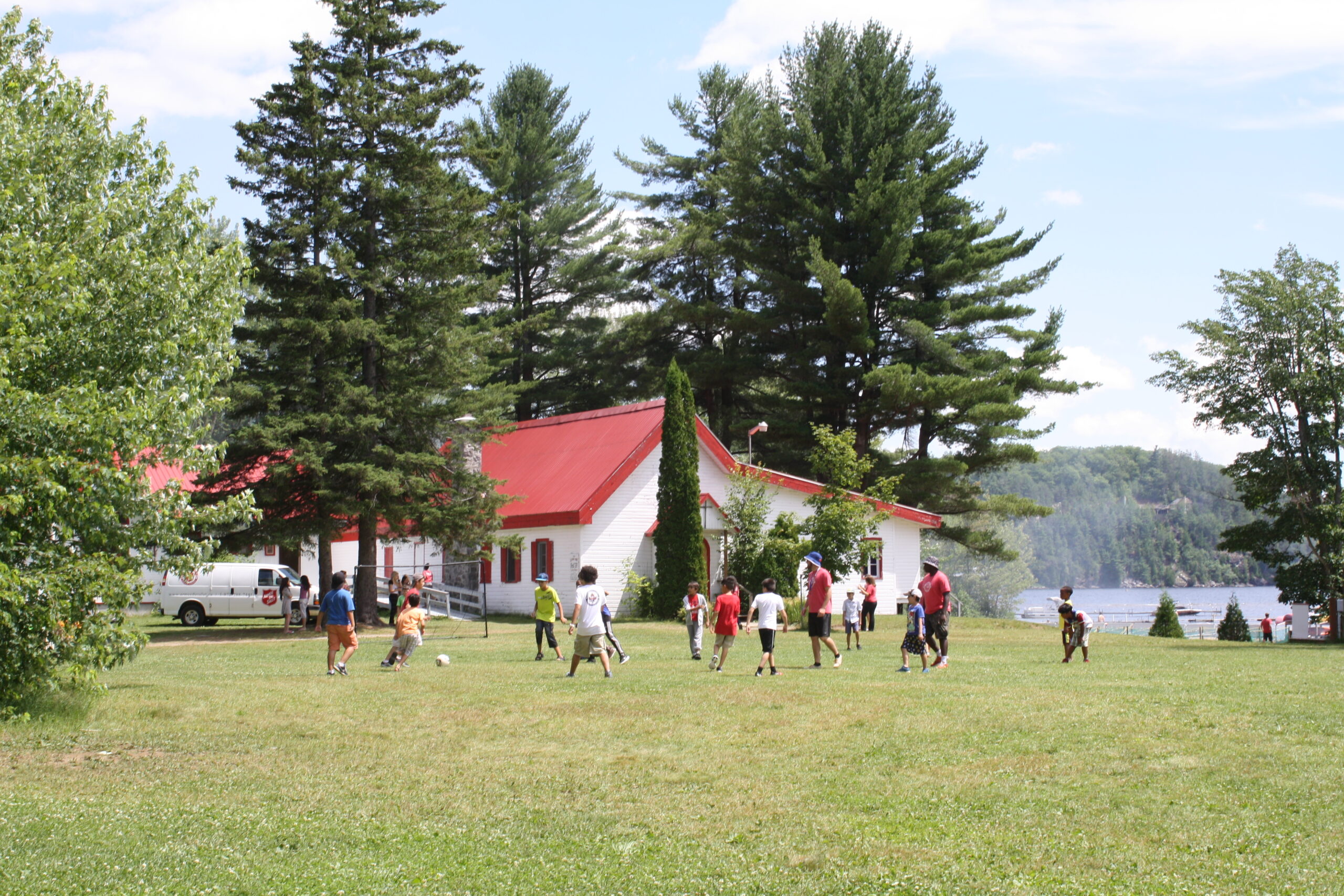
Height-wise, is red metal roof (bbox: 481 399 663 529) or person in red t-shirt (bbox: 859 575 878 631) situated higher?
red metal roof (bbox: 481 399 663 529)

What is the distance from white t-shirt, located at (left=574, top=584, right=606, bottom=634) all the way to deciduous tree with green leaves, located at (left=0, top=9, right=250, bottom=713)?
16.2 feet

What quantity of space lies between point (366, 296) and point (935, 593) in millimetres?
19421

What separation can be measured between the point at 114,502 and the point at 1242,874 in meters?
11.9

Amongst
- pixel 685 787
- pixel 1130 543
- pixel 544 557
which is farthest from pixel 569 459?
pixel 1130 543

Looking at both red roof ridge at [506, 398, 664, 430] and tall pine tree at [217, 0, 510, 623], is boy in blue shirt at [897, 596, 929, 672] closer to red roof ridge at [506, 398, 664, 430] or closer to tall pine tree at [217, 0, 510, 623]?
tall pine tree at [217, 0, 510, 623]

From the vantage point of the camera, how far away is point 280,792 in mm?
9617

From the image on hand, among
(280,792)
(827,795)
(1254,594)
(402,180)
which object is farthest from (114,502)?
(1254,594)

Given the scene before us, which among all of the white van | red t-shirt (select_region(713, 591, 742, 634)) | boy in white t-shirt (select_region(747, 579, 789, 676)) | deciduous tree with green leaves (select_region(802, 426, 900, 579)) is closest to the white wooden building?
the white van

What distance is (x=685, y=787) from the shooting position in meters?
9.55

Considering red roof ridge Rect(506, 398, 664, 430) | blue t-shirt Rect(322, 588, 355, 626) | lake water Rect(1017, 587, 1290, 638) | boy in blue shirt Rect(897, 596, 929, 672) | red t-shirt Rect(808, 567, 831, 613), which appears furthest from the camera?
lake water Rect(1017, 587, 1290, 638)

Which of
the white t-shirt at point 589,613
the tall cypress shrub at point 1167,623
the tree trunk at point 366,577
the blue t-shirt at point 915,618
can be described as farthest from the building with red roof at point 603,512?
the white t-shirt at point 589,613

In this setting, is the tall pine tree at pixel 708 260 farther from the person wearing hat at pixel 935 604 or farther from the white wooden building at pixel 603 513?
the person wearing hat at pixel 935 604

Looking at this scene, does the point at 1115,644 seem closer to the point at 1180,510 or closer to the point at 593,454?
the point at 593,454

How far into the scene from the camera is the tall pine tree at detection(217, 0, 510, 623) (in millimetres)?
30141
